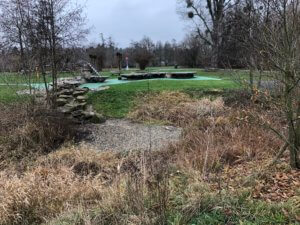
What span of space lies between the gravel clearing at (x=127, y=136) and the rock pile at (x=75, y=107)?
40 cm

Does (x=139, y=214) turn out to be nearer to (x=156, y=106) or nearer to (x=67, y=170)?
(x=67, y=170)

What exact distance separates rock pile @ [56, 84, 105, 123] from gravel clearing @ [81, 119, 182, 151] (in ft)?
1.32

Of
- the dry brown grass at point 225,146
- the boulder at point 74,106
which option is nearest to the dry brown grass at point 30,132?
the boulder at point 74,106

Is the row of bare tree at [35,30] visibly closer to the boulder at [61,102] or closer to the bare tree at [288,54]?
the boulder at [61,102]

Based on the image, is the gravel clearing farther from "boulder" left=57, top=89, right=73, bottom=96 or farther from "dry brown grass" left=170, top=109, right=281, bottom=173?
"boulder" left=57, top=89, right=73, bottom=96

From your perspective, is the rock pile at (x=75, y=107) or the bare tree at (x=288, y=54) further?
the rock pile at (x=75, y=107)

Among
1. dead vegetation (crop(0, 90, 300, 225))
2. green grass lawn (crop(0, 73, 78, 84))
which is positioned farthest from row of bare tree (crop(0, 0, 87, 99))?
dead vegetation (crop(0, 90, 300, 225))

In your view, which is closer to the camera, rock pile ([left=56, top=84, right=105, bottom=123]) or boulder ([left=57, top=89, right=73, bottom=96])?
rock pile ([left=56, top=84, right=105, bottom=123])

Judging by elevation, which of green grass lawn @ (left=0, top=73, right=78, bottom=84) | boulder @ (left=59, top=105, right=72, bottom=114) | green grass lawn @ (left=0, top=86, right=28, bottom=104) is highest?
green grass lawn @ (left=0, top=73, right=78, bottom=84)

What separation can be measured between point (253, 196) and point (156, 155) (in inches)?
96.1

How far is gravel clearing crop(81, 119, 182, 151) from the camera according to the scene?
7336 millimetres

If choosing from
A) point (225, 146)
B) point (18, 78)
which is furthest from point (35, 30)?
point (225, 146)

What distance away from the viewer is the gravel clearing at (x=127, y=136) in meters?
7.34

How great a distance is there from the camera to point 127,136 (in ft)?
27.1
